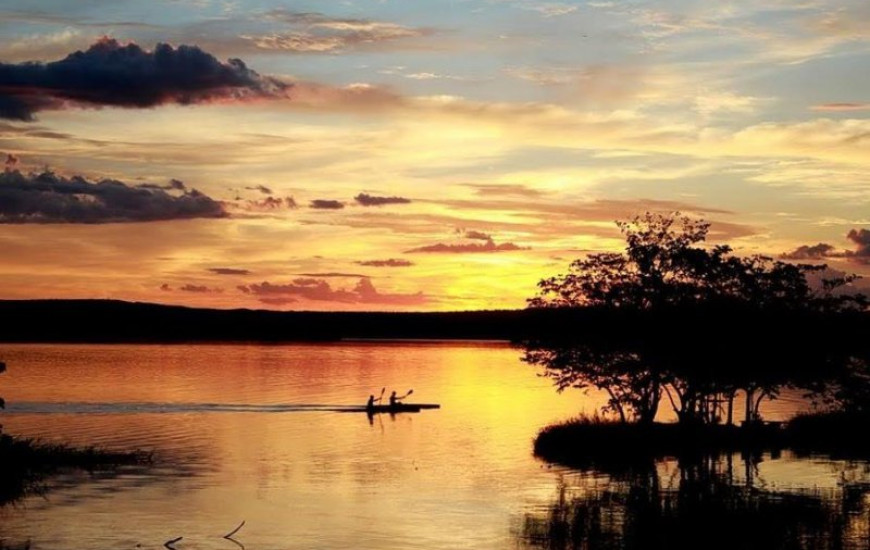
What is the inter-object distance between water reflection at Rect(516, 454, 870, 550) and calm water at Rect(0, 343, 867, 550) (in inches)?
12.5

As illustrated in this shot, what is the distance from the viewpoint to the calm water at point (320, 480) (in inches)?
1935

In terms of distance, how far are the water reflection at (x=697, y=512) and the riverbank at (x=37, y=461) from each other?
26.0 metres

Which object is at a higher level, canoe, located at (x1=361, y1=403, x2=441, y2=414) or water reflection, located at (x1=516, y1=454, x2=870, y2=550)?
water reflection, located at (x1=516, y1=454, x2=870, y2=550)

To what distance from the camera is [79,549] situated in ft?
145

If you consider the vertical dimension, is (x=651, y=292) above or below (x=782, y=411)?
above

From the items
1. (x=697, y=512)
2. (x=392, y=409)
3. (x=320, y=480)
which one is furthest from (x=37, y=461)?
(x=392, y=409)

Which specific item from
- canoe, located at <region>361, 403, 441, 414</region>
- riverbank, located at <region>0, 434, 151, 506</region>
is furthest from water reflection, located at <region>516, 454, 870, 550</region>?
canoe, located at <region>361, 403, 441, 414</region>

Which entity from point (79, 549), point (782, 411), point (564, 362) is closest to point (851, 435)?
point (564, 362)

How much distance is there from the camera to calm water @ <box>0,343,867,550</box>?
161 ft

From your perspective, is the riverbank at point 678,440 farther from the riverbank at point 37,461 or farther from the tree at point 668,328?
the riverbank at point 37,461

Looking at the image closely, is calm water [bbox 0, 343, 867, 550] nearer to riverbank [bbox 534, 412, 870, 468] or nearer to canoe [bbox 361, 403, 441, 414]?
canoe [bbox 361, 403, 441, 414]

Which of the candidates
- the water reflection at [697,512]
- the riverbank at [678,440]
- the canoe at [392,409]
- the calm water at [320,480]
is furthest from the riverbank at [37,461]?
the canoe at [392,409]

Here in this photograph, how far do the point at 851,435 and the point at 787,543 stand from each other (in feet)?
148

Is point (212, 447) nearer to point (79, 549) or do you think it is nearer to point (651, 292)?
point (651, 292)
